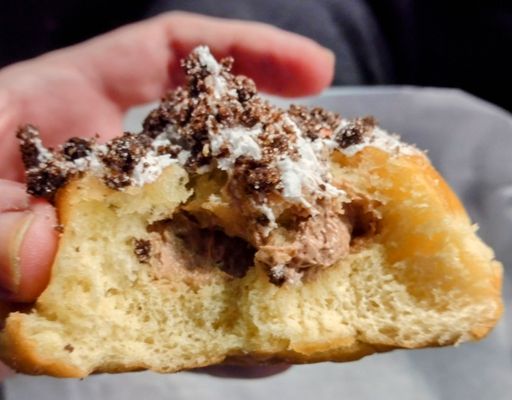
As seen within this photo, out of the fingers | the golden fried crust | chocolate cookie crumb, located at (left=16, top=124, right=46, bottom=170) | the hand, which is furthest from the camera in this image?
the fingers

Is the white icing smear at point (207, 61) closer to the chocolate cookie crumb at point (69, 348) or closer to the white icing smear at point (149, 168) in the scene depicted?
the white icing smear at point (149, 168)

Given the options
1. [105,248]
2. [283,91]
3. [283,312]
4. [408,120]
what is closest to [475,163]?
[408,120]

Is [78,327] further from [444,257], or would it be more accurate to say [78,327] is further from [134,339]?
[444,257]

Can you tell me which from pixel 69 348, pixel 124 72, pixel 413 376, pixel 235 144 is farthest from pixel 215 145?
pixel 413 376

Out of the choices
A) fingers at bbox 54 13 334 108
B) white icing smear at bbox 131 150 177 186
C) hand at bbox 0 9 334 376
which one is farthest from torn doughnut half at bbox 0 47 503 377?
fingers at bbox 54 13 334 108

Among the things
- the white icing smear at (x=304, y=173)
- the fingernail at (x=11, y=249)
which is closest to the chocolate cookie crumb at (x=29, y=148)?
the fingernail at (x=11, y=249)

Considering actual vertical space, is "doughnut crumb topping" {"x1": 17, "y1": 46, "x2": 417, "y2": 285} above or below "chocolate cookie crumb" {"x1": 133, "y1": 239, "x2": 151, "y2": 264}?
above

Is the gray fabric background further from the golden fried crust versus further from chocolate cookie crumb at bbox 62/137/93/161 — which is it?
chocolate cookie crumb at bbox 62/137/93/161

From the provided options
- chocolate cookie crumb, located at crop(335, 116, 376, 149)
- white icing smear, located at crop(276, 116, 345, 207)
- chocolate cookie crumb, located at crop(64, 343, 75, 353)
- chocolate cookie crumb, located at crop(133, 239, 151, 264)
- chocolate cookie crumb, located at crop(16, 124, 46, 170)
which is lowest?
chocolate cookie crumb, located at crop(64, 343, 75, 353)
